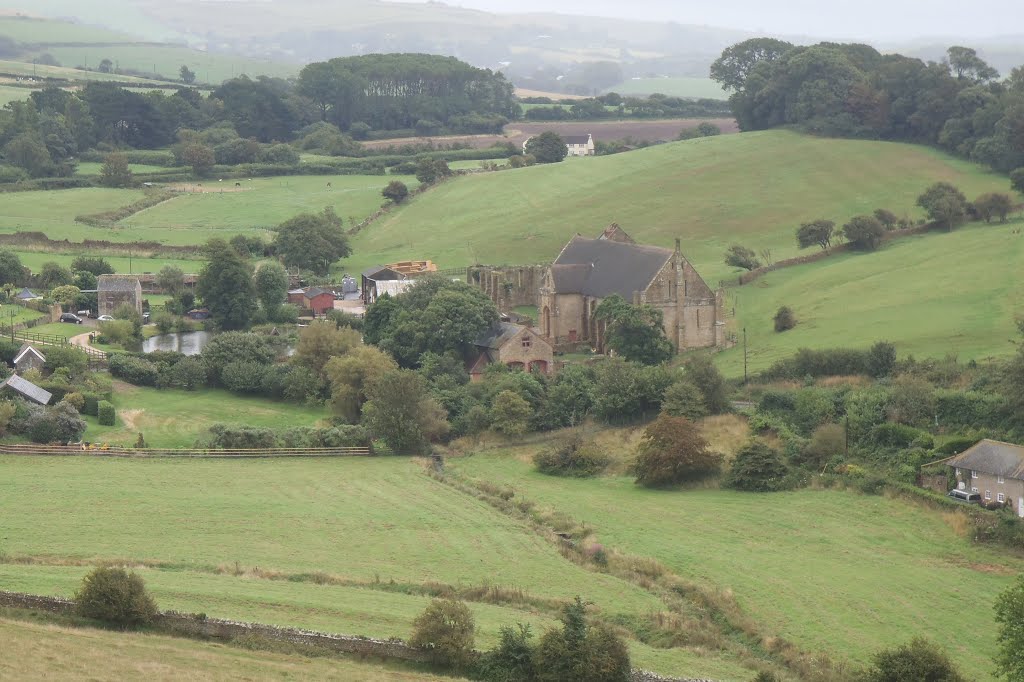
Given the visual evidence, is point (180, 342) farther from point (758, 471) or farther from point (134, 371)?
point (758, 471)

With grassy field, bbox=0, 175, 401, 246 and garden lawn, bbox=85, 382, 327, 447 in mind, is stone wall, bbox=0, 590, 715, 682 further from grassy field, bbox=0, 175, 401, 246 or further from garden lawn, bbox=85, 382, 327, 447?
grassy field, bbox=0, 175, 401, 246

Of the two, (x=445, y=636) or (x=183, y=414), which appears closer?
(x=445, y=636)

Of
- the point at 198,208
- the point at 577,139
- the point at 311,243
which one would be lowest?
the point at 311,243

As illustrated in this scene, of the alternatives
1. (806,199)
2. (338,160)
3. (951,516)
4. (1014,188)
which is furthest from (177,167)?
(951,516)

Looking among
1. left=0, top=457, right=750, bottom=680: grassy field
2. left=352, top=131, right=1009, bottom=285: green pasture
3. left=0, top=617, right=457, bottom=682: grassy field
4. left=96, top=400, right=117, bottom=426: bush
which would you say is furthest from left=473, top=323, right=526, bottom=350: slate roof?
left=0, top=617, right=457, bottom=682: grassy field

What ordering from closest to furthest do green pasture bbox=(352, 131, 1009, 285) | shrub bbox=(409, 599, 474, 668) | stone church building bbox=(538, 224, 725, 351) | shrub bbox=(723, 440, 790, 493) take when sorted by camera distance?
shrub bbox=(409, 599, 474, 668), shrub bbox=(723, 440, 790, 493), stone church building bbox=(538, 224, 725, 351), green pasture bbox=(352, 131, 1009, 285)

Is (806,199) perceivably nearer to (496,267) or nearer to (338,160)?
(496,267)

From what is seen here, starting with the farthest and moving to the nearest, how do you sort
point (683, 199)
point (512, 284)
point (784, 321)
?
point (683, 199) → point (512, 284) → point (784, 321)

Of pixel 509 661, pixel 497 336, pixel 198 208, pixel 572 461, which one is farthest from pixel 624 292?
pixel 198 208
